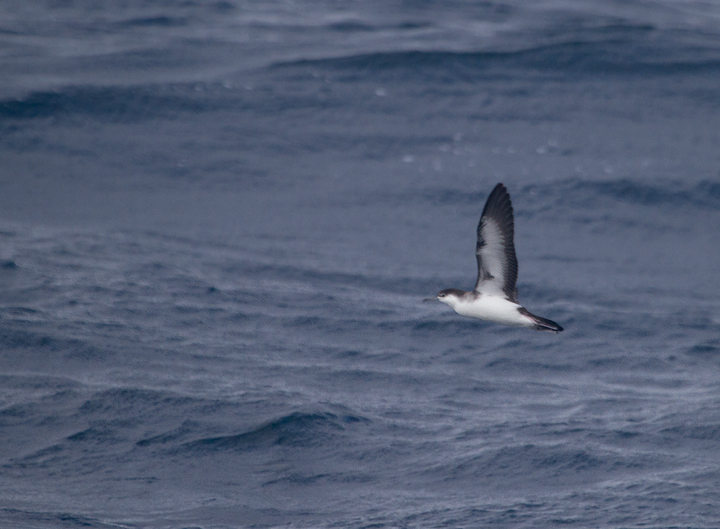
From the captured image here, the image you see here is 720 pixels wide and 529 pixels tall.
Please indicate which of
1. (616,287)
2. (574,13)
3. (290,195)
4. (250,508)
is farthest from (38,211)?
(574,13)

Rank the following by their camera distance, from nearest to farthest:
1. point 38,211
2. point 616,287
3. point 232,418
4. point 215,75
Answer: point 232,418, point 616,287, point 38,211, point 215,75

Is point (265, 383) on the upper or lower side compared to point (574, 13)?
lower

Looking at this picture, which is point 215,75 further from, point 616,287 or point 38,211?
point 616,287

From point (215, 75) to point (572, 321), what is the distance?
10686 millimetres

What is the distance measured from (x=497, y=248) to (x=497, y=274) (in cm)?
32

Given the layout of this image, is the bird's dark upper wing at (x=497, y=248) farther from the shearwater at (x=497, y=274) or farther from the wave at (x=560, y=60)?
the wave at (x=560, y=60)

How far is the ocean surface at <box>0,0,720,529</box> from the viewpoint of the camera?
13094 mm

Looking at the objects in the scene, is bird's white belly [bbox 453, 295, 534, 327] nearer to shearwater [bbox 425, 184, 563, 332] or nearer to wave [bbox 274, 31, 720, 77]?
shearwater [bbox 425, 184, 563, 332]

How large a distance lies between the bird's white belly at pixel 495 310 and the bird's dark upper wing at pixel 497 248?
145mm

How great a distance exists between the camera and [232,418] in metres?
14.4

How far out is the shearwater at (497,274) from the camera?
10055 mm

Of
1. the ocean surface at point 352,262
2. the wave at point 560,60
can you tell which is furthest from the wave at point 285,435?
the wave at point 560,60

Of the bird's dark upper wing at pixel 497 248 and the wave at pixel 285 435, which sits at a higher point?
the bird's dark upper wing at pixel 497 248

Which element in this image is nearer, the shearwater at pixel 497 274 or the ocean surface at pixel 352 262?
the shearwater at pixel 497 274
